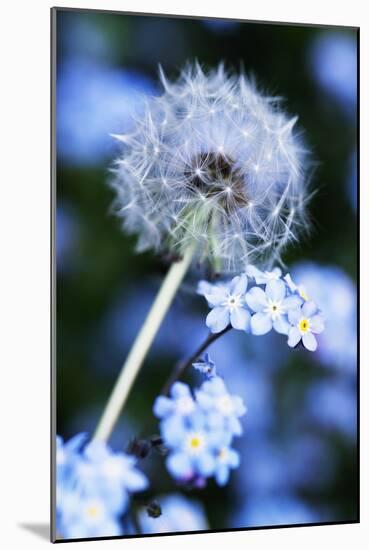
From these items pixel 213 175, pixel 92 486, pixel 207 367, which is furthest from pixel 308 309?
pixel 92 486

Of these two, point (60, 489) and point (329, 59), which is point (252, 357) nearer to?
point (60, 489)

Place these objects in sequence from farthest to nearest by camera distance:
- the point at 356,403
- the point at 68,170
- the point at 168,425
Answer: the point at 356,403, the point at 68,170, the point at 168,425

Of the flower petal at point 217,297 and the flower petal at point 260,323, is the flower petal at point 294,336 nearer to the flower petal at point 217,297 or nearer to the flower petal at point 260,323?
the flower petal at point 260,323

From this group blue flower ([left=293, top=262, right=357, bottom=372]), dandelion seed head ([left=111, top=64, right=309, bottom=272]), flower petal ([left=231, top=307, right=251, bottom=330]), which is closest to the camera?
flower petal ([left=231, top=307, right=251, bottom=330])

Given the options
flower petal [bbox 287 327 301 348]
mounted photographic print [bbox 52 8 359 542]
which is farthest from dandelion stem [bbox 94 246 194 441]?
flower petal [bbox 287 327 301 348]

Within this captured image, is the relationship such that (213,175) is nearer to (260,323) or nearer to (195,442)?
(260,323)

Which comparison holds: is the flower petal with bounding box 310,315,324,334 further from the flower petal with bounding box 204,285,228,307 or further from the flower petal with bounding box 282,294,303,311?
the flower petal with bounding box 204,285,228,307

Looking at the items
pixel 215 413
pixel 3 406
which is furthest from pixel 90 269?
pixel 215 413

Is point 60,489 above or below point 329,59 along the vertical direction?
below
